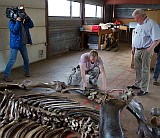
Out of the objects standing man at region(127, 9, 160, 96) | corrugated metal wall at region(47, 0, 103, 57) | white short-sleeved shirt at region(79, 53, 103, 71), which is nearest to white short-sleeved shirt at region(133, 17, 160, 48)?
standing man at region(127, 9, 160, 96)

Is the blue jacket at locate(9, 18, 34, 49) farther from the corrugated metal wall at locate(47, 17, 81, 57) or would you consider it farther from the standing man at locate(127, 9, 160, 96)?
the corrugated metal wall at locate(47, 17, 81, 57)

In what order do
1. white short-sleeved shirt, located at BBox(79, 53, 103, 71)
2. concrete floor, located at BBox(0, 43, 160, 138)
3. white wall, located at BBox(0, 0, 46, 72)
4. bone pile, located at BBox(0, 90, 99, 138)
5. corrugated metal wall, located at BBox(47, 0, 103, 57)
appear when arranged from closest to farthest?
bone pile, located at BBox(0, 90, 99, 138) < concrete floor, located at BBox(0, 43, 160, 138) < white short-sleeved shirt, located at BBox(79, 53, 103, 71) < white wall, located at BBox(0, 0, 46, 72) < corrugated metal wall, located at BBox(47, 0, 103, 57)

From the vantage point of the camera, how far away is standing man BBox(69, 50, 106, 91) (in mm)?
4008

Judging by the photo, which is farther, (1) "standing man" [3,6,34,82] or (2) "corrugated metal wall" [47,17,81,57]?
(2) "corrugated metal wall" [47,17,81,57]

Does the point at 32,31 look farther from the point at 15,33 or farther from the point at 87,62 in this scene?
the point at 87,62

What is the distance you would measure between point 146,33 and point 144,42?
17 cm

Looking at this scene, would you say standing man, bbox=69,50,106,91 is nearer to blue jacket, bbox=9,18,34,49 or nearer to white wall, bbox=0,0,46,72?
blue jacket, bbox=9,18,34,49

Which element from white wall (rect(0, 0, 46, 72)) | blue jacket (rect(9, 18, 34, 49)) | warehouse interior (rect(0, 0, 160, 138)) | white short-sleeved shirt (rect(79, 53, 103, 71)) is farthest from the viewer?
white wall (rect(0, 0, 46, 72))

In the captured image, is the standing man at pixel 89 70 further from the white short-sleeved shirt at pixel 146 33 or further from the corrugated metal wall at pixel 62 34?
the corrugated metal wall at pixel 62 34

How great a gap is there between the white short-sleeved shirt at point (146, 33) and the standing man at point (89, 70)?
2.62 feet

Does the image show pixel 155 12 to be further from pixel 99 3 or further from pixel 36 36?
pixel 99 3

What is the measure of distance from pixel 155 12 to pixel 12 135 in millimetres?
5257

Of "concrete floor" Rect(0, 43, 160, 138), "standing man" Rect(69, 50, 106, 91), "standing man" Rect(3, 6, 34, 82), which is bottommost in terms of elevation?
"concrete floor" Rect(0, 43, 160, 138)

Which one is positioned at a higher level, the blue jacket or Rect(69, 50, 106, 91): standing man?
the blue jacket
